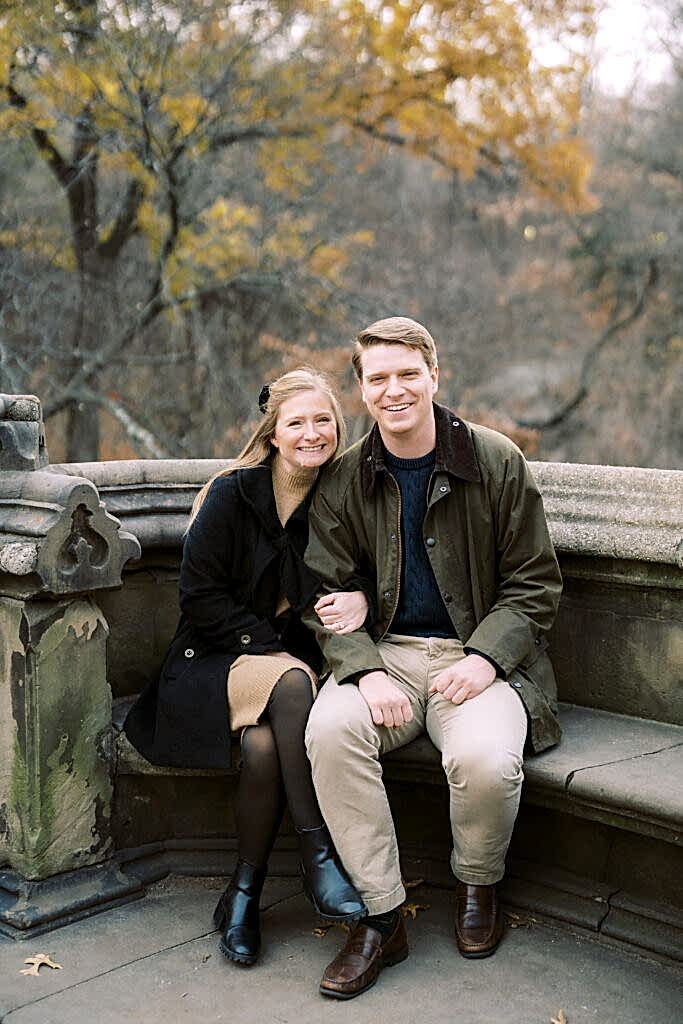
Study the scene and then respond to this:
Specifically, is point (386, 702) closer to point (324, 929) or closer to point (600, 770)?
point (600, 770)

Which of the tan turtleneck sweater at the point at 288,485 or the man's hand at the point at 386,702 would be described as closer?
the man's hand at the point at 386,702

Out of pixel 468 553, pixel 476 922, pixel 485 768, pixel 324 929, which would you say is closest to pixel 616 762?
pixel 485 768

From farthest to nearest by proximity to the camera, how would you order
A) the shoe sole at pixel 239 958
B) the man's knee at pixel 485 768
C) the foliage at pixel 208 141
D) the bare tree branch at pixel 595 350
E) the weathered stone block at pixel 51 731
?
the bare tree branch at pixel 595 350, the foliage at pixel 208 141, the weathered stone block at pixel 51 731, the shoe sole at pixel 239 958, the man's knee at pixel 485 768

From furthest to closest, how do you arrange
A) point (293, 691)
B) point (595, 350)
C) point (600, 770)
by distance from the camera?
point (595, 350), point (293, 691), point (600, 770)

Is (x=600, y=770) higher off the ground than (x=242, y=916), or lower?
higher

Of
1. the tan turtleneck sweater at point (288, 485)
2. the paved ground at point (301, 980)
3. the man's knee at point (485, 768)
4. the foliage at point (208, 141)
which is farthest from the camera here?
the foliage at point (208, 141)

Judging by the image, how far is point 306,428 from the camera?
3.19 m

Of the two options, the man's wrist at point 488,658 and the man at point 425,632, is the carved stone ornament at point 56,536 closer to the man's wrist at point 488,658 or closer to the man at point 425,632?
the man at point 425,632

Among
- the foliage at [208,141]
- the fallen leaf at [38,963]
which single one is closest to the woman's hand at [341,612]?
the fallen leaf at [38,963]

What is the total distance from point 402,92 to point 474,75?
58 centimetres

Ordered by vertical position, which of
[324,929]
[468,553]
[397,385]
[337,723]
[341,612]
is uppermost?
[397,385]

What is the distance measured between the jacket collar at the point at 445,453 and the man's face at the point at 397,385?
86 millimetres

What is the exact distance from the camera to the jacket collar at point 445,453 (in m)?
3.08

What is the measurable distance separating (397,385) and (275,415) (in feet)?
1.22
